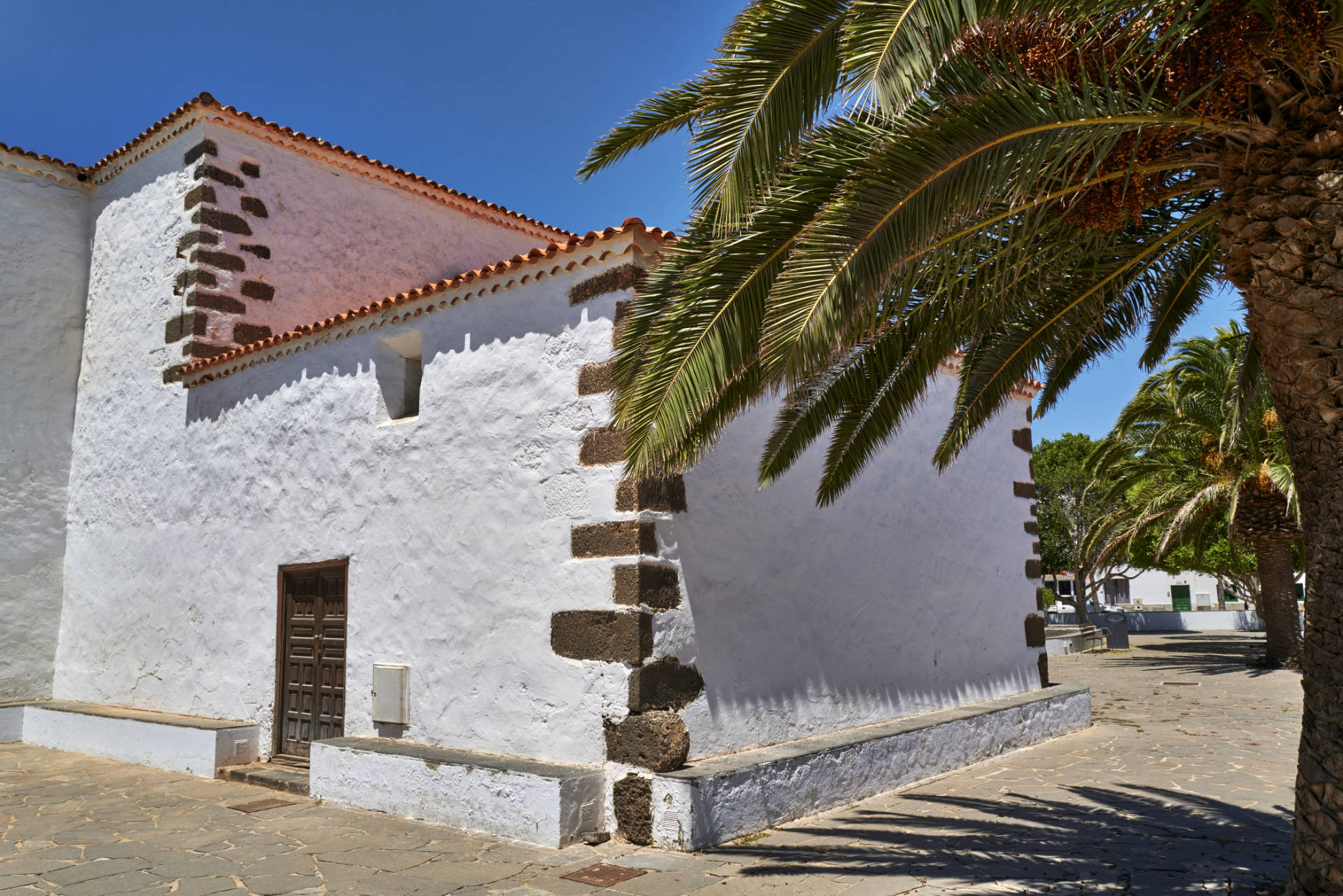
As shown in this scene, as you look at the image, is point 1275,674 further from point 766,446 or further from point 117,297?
point 117,297

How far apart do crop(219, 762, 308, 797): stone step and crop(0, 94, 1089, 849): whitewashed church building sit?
0.17 feet

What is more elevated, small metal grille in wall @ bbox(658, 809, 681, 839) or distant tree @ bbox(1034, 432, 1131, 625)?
distant tree @ bbox(1034, 432, 1131, 625)

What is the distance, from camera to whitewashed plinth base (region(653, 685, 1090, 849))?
5664 millimetres

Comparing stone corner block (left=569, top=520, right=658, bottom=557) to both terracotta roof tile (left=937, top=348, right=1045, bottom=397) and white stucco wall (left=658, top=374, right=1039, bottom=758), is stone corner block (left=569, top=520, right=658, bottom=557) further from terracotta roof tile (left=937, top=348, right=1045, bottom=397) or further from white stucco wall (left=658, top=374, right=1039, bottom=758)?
terracotta roof tile (left=937, top=348, right=1045, bottom=397)

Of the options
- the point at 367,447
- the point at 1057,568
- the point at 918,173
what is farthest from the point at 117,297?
the point at 1057,568

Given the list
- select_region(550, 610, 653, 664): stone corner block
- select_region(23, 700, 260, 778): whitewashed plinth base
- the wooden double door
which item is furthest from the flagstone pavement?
select_region(550, 610, 653, 664): stone corner block

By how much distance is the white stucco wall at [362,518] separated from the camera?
20.9 feet

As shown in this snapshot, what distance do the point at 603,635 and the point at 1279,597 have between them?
15991mm

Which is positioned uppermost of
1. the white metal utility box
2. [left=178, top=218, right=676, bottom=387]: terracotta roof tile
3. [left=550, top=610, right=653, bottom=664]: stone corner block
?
[left=178, top=218, right=676, bottom=387]: terracotta roof tile

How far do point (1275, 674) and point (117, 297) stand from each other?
18229 millimetres

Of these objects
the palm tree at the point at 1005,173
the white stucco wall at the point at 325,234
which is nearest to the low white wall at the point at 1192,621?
the white stucco wall at the point at 325,234

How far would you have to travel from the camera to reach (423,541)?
Result: 715 cm

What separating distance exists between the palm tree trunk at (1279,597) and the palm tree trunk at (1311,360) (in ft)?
47.2

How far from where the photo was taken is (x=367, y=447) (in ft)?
25.3
